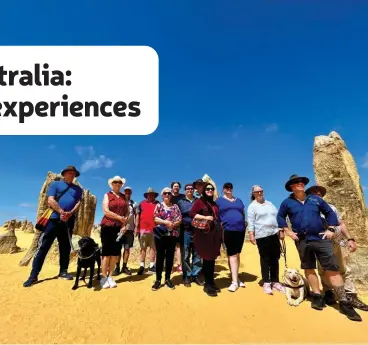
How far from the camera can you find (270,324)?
477 centimetres

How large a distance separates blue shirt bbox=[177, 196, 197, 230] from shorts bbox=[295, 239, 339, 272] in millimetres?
2397

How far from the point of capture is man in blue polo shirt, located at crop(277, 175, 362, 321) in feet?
17.0

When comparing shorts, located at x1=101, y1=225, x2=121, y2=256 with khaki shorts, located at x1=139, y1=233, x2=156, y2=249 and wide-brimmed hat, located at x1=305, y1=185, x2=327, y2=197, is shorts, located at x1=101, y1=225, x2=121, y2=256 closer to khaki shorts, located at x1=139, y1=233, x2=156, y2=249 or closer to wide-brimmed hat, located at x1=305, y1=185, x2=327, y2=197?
khaki shorts, located at x1=139, y1=233, x2=156, y2=249

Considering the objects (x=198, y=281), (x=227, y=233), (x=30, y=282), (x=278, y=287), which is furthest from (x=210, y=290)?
(x=30, y=282)

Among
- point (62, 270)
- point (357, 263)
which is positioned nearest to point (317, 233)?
point (357, 263)

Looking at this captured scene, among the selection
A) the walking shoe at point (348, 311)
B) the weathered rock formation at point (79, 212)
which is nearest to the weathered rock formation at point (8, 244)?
the weathered rock formation at point (79, 212)

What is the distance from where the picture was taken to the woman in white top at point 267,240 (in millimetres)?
6121

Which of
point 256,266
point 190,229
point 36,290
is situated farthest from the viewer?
point 256,266

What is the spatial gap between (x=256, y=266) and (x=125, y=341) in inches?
306

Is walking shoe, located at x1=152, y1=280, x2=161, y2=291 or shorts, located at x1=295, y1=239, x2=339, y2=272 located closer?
shorts, located at x1=295, y1=239, x2=339, y2=272

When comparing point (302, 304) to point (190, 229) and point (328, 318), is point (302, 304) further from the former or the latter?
point (190, 229)

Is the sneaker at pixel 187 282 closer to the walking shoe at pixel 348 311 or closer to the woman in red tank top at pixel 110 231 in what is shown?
the woman in red tank top at pixel 110 231

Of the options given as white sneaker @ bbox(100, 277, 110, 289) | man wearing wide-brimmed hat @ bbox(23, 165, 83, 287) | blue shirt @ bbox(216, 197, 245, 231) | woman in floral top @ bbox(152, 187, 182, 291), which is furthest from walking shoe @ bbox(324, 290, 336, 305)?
man wearing wide-brimmed hat @ bbox(23, 165, 83, 287)

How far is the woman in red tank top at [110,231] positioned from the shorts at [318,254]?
3783 millimetres
